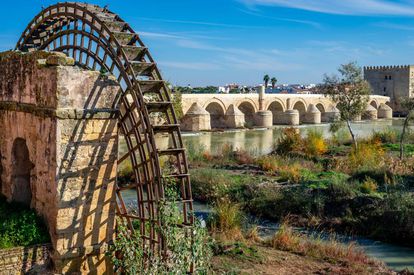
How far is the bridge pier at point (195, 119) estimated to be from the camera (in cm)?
3034

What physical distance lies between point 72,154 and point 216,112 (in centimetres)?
2921

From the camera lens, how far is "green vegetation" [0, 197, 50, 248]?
6107mm

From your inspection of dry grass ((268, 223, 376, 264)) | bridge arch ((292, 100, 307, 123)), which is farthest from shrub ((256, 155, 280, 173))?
bridge arch ((292, 100, 307, 123))

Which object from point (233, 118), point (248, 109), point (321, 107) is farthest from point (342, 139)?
point (321, 107)

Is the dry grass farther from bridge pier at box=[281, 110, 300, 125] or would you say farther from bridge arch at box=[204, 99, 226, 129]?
bridge pier at box=[281, 110, 300, 125]

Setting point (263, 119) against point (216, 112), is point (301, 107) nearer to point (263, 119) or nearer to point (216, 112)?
point (263, 119)

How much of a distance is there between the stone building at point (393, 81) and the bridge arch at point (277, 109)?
1399cm

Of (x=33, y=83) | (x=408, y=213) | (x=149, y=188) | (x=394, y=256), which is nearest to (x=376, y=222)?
(x=408, y=213)

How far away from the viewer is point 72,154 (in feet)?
20.1

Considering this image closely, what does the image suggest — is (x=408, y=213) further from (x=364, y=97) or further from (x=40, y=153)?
(x=364, y=97)

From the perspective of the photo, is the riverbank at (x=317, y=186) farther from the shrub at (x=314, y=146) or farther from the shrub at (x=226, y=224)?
the shrub at (x=226, y=224)

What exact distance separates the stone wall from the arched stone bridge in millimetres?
23944

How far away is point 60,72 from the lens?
598 centimetres

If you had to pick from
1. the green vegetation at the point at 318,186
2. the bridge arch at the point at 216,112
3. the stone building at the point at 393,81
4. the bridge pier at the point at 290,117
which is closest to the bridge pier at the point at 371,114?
the stone building at the point at 393,81
